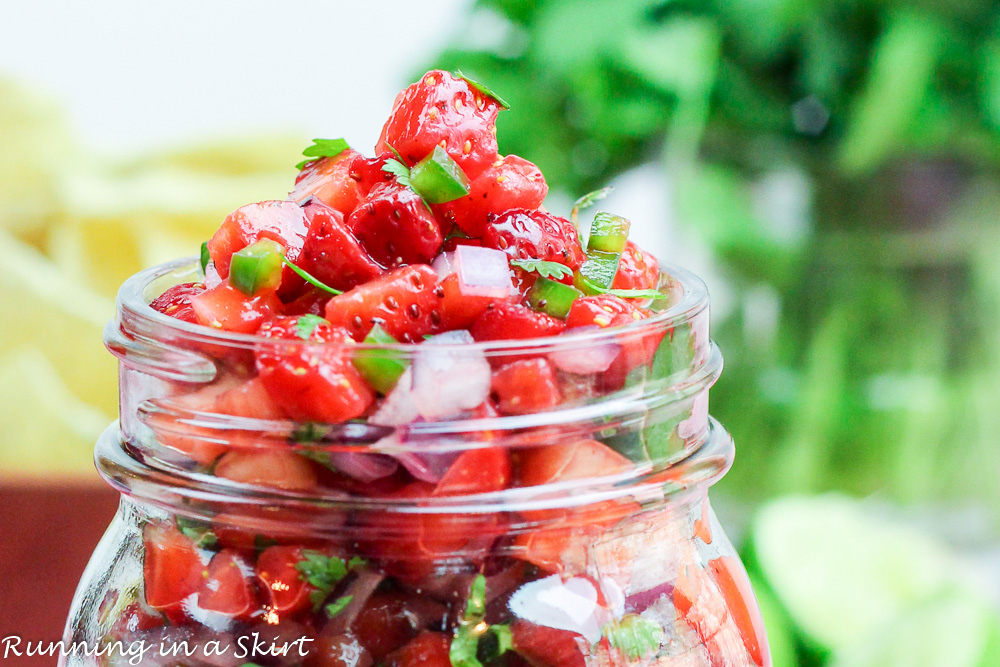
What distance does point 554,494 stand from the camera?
0.47 metres

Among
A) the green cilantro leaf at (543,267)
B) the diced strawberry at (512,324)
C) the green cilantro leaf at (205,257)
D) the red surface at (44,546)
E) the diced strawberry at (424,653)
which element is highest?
the green cilantro leaf at (543,267)

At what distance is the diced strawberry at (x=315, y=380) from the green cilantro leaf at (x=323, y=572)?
0.07 m

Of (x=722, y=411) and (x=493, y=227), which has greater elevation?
(x=493, y=227)

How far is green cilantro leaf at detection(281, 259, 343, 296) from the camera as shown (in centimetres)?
51

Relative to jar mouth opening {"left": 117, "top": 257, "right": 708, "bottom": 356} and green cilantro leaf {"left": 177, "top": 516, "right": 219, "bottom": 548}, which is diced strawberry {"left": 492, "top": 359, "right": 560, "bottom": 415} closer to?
jar mouth opening {"left": 117, "top": 257, "right": 708, "bottom": 356}

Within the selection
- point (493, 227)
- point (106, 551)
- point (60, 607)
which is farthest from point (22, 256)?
point (493, 227)

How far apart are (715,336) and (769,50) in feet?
1.67

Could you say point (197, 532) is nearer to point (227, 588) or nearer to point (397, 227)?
point (227, 588)

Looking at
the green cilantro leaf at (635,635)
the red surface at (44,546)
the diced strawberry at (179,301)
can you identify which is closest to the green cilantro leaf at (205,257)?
the diced strawberry at (179,301)

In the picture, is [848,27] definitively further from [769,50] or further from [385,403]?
[385,403]

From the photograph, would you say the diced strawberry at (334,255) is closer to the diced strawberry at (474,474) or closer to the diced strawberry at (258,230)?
the diced strawberry at (258,230)

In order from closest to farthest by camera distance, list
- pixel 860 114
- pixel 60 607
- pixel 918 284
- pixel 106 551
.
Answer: pixel 106 551 → pixel 60 607 → pixel 860 114 → pixel 918 284

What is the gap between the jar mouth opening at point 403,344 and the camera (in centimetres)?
45

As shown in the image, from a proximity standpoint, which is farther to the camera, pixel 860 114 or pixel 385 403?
pixel 860 114
